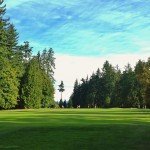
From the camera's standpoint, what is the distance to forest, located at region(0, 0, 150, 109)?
73.0 meters

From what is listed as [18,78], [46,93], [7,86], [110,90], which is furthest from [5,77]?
[110,90]

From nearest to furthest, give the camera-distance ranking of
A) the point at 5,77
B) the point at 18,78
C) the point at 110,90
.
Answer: the point at 5,77
the point at 18,78
the point at 110,90

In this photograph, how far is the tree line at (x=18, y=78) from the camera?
71.6 m

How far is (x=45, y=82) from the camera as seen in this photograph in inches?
4070

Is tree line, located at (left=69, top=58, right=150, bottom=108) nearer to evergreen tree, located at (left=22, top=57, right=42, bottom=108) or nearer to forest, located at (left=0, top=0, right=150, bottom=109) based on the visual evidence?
forest, located at (left=0, top=0, right=150, bottom=109)

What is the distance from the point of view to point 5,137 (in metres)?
17.8

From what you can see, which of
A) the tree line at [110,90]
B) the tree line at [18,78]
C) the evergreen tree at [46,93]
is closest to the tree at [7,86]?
the tree line at [18,78]

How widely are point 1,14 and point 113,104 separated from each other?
70.9 meters

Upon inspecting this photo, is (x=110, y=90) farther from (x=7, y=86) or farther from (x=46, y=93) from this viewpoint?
(x=7, y=86)

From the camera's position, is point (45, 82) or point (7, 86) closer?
point (7, 86)

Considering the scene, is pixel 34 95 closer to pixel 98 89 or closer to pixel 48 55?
pixel 48 55

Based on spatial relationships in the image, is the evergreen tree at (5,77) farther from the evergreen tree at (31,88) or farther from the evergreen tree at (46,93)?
the evergreen tree at (46,93)

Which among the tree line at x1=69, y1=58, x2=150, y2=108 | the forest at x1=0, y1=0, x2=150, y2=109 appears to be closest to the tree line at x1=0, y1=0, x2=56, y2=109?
the forest at x1=0, y1=0, x2=150, y2=109

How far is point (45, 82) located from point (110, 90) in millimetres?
47795
